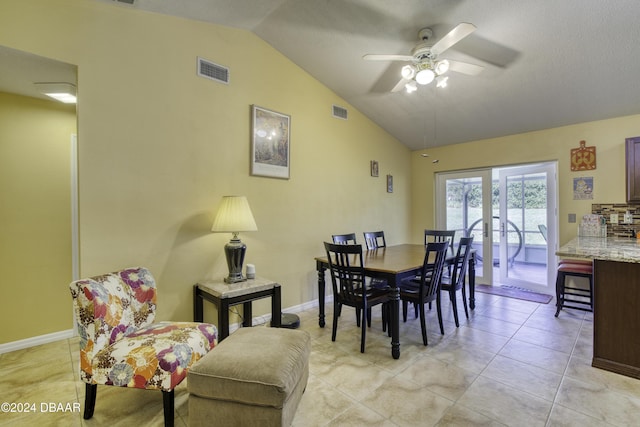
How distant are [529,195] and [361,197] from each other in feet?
8.27

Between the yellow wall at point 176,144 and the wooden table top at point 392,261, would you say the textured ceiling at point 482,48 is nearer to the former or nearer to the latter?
the yellow wall at point 176,144

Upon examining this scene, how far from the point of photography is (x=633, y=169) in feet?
11.0

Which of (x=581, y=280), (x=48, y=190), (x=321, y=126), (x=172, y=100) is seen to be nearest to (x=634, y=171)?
(x=581, y=280)

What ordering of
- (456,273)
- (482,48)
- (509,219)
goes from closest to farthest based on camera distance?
(482,48), (456,273), (509,219)

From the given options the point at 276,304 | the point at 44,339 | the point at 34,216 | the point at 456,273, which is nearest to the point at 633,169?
the point at 456,273

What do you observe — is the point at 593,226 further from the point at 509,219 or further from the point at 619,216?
the point at 509,219

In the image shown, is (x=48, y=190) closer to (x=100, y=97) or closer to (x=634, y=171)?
(x=100, y=97)

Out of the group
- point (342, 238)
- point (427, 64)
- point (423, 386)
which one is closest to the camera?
point (423, 386)

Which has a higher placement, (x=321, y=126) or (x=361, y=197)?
(x=321, y=126)

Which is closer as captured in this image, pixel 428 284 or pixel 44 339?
pixel 44 339

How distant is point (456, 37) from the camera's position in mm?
2107

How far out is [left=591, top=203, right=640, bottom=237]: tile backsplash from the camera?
3.47m

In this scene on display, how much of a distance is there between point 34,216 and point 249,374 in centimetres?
268

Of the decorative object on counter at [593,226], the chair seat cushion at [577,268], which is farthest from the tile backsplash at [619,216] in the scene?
the chair seat cushion at [577,268]
